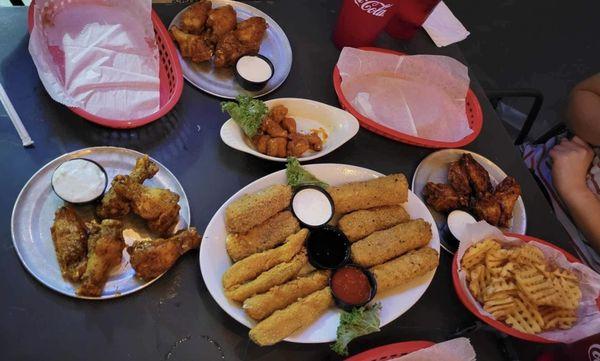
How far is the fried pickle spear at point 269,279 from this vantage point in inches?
73.9

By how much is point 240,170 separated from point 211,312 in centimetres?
75

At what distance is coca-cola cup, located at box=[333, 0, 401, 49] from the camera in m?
2.55

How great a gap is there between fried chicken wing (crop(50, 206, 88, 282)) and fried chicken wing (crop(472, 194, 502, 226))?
1909mm

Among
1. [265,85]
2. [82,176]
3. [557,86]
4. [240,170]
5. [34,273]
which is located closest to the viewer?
[34,273]

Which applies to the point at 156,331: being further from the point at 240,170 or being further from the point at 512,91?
the point at 512,91

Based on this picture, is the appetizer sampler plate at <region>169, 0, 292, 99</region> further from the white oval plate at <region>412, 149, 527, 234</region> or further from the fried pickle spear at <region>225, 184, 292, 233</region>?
the white oval plate at <region>412, 149, 527, 234</region>

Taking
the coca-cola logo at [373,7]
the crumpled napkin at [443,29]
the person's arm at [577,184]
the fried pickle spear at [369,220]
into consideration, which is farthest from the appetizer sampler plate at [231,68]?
the person's arm at [577,184]

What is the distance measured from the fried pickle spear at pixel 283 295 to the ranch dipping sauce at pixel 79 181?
80cm

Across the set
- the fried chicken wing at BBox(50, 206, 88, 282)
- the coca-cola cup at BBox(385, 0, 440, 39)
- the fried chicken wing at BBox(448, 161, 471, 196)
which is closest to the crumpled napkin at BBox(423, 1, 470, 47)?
the coca-cola cup at BBox(385, 0, 440, 39)

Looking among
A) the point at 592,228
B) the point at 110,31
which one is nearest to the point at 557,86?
the point at 592,228

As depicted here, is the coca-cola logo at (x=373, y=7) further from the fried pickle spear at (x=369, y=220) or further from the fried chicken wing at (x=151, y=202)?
the fried chicken wing at (x=151, y=202)

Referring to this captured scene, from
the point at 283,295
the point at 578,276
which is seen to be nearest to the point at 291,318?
the point at 283,295

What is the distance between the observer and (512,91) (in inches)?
120

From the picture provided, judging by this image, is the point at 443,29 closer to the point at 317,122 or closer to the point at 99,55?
the point at 317,122
